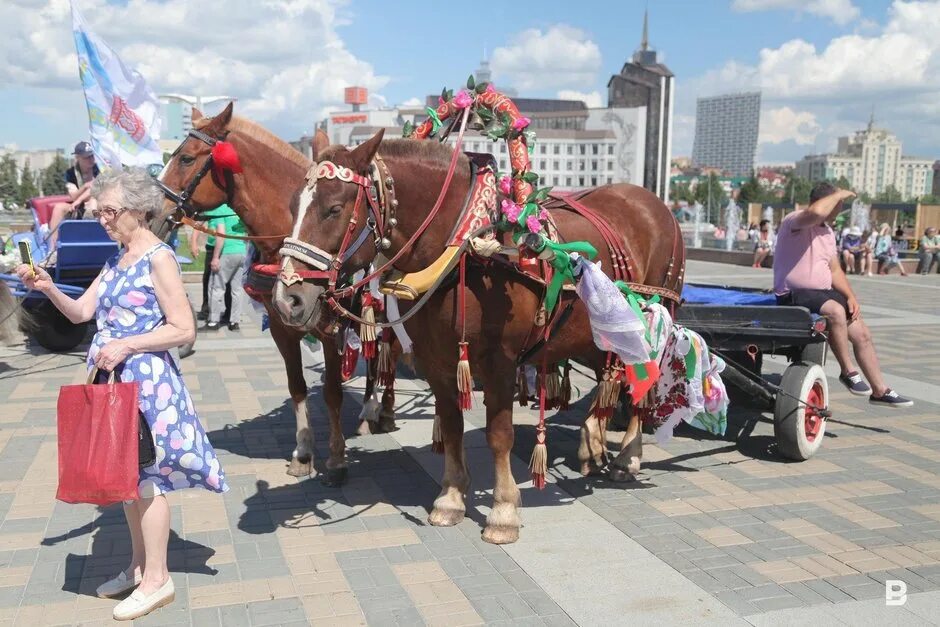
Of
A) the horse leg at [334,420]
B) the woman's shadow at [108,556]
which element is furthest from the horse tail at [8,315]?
the horse leg at [334,420]

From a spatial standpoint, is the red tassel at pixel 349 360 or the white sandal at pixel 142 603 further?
the red tassel at pixel 349 360

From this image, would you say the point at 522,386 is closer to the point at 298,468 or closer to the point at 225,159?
the point at 298,468

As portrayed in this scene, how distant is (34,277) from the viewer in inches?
134

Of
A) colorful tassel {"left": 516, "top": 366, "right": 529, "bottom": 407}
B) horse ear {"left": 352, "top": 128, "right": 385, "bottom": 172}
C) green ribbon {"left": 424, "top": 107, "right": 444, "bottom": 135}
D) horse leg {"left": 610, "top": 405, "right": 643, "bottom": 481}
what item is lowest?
horse leg {"left": 610, "top": 405, "right": 643, "bottom": 481}

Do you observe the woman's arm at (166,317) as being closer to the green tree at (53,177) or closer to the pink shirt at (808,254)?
the pink shirt at (808,254)

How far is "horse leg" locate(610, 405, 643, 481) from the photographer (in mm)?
5105

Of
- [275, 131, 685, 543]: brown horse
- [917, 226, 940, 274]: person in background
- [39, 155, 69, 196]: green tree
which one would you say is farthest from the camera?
[39, 155, 69, 196]: green tree

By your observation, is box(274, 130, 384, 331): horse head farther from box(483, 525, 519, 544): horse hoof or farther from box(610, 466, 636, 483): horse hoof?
box(610, 466, 636, 483): horse hoof

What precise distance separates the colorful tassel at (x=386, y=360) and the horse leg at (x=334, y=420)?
39cm

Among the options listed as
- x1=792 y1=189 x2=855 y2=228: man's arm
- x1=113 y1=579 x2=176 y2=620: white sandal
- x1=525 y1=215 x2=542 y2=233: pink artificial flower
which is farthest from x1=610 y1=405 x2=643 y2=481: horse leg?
x1=113 y1=579 x2=176 y2=620: white sandal

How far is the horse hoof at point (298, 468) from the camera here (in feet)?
16.8

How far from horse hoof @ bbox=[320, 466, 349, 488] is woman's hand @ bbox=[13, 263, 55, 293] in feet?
6.99

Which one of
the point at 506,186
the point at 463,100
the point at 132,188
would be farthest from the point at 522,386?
the point at 132,188

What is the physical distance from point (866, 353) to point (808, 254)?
1128 mm
